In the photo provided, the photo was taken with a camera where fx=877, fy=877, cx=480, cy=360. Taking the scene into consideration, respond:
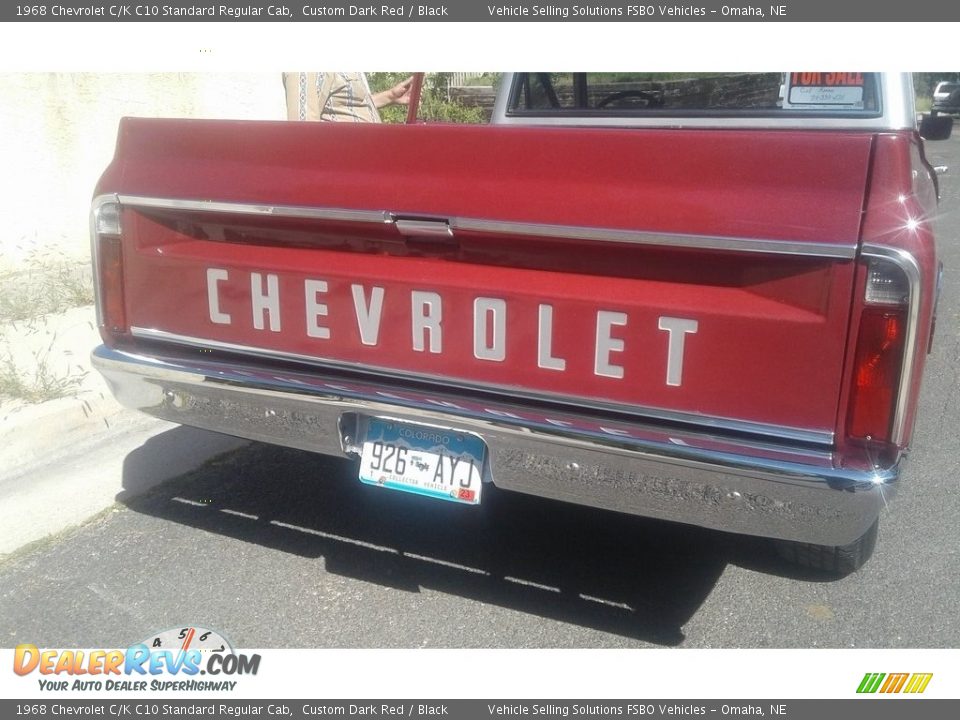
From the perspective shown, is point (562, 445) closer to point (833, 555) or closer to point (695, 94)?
point (833, 555)

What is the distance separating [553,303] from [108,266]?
1.62 m

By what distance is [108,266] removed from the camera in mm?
3037

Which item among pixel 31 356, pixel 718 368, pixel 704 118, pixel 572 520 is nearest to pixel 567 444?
pixel 718 368

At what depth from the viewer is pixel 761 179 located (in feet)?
7.23

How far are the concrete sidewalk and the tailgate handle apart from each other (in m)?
1.88

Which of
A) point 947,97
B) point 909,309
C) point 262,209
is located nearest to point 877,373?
point 909,309

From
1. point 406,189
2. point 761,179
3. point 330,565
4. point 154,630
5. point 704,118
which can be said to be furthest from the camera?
point 704,118

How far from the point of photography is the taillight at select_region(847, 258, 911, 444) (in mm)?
2104

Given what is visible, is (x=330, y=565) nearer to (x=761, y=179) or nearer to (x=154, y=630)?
(x=154, y=630)

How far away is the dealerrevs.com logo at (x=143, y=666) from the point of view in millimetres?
2574

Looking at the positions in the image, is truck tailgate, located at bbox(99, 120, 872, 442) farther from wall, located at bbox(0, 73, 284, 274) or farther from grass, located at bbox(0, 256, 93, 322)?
wall, located at bbox(0, 73, 284, 274)

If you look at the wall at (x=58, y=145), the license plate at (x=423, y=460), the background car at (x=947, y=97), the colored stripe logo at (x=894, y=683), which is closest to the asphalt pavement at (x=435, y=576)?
the colored stripe logo at (x=894, y=683)

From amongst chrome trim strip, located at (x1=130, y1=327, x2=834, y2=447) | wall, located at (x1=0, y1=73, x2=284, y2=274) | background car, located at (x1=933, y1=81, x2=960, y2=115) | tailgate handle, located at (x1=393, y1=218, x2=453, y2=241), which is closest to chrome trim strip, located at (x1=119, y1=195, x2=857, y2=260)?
tailgate handle, located at (x1=393, y1=218, x2=453, y2=241)

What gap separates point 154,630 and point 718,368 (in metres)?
1.91
